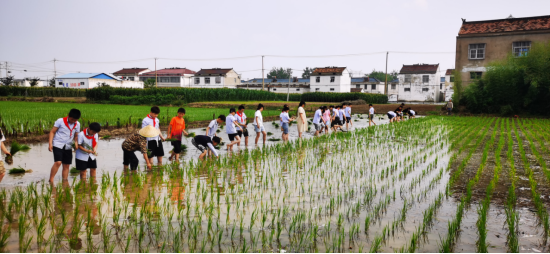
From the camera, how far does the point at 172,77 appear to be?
70250 mm

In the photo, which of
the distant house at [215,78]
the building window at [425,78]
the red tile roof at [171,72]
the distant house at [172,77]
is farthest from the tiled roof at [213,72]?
the building window at [425,78]

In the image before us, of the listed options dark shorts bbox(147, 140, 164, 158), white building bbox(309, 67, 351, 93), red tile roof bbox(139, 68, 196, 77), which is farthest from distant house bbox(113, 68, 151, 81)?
dark shorts bbox(147, 140, 164, 158)

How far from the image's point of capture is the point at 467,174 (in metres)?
8.09

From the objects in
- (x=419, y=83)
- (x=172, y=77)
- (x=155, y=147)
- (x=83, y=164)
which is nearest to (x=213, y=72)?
(x=172, y=77)

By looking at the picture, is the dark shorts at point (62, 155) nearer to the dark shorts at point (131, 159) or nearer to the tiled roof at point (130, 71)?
the dark shorts at point (131, 159)

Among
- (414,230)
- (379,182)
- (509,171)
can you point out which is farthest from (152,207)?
(509,171)

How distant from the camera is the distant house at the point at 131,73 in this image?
2948 inches

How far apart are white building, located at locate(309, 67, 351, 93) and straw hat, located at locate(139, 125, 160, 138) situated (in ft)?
183

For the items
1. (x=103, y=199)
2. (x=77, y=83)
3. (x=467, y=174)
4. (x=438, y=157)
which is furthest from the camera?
(x=77, y=83)

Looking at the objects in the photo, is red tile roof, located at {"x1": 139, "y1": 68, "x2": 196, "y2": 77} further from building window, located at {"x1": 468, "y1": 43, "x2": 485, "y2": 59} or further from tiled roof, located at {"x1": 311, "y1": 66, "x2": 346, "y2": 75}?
building window, located at {"x1": 468, "y1": 43, "x2": 485, "y2": 59}

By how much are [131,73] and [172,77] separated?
11.6 m

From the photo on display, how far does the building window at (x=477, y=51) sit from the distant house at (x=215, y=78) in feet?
139

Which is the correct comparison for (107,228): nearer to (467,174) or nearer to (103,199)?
(103,199)

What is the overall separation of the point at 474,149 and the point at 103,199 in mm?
10701
